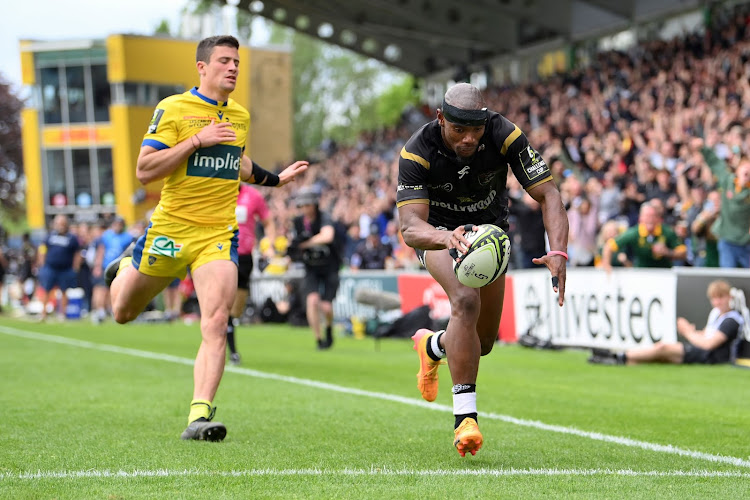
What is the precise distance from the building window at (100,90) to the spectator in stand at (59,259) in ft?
100

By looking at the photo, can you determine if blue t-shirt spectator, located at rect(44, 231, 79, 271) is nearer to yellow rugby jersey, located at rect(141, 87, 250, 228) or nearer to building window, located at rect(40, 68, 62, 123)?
yellow rugby jersey, located at rect(141, 87, 250, 228)

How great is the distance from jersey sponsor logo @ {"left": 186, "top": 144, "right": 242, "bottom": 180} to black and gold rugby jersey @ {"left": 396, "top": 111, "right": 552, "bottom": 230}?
147 cm

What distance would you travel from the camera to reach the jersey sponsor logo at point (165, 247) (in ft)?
24.0

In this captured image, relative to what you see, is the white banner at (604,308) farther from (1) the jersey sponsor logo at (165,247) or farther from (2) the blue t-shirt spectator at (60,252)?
(2) the blue t-shirt spectator at (60,252)

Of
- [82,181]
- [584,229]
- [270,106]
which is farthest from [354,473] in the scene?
[270,106]

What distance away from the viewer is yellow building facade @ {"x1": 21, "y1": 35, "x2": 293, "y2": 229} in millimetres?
54281

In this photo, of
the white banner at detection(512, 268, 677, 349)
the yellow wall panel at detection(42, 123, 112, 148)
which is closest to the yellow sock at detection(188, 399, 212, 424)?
the white banner at detection(512, 268, 677, 349)

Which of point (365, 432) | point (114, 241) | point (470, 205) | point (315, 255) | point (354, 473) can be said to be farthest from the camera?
point (114, 241)

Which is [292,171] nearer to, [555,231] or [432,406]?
[555,231]

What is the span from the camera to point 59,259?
25.4 m

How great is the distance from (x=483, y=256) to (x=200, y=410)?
2.22 metres

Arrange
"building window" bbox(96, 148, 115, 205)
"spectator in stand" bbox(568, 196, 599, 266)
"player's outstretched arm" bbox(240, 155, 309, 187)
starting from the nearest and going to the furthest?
"player's outstretched arm" bbox(240, 155, 309, 187)
"spectator in stand" bbox(568, 196, 599, 266)
"building window" bbox(96, 148, 115, 205)

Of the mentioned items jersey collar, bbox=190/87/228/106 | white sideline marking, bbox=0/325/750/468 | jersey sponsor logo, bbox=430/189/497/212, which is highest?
jersey collar, bbox=190/87/228/106

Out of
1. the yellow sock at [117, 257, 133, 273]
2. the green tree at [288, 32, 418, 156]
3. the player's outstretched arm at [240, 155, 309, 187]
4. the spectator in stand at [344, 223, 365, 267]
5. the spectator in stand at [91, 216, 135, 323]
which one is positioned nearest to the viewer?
the yellow sock at [117, 257, 133, 273]
